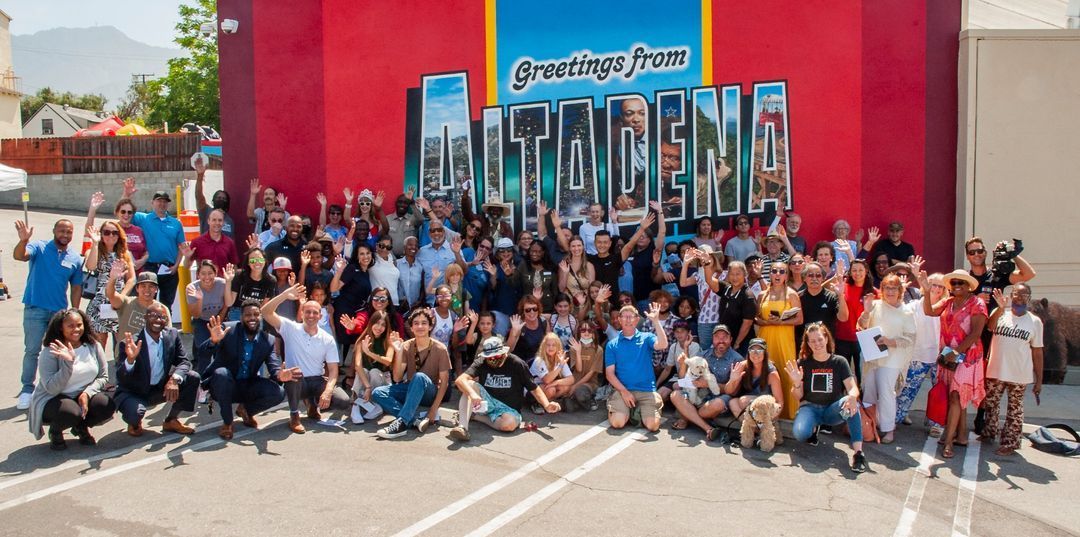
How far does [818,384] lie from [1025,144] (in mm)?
6147

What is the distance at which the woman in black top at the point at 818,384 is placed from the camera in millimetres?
7930

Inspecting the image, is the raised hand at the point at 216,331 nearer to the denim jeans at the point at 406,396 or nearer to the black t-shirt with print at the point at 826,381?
the denim jeans at the point at 406,396

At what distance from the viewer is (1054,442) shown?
794 centimetres

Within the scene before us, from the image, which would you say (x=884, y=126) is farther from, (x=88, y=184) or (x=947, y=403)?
(x=88, y=184)

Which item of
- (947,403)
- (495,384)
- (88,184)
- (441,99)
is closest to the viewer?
(947,403)

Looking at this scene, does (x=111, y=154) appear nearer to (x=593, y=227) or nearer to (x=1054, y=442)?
(x=593, y=227)

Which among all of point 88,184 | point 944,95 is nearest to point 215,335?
point 944,95

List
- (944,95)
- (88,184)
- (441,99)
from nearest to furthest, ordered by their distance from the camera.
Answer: (944,95) < (441,99) < (88,184)

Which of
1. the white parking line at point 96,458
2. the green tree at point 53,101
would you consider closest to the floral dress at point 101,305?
the white parking line at point 96,458

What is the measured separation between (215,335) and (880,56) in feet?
31.2

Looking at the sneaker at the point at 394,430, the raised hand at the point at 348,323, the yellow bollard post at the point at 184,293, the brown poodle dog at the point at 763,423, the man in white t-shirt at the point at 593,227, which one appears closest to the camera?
the brown poodle dog at the point at 763,423

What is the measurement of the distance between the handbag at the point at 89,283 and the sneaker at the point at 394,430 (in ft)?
12.8

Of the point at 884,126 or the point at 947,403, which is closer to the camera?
the point at 947,403

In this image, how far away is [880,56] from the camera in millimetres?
11961
